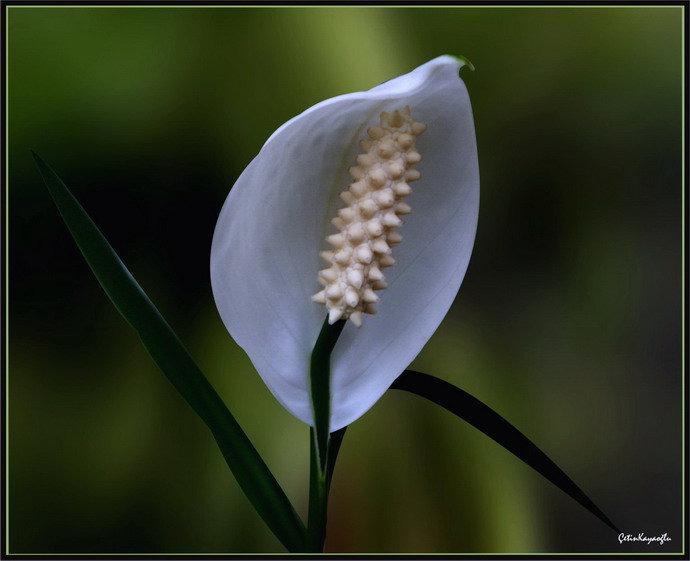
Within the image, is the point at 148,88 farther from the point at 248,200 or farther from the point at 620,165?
the point at 620,165

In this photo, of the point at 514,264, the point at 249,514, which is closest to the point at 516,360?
the point at 514,264

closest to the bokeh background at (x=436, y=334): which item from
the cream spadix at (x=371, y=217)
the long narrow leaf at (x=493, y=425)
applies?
the long narrow leaf at (x=493, y=425)

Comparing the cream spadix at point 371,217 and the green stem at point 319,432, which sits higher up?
the cream spadix at point 371,217

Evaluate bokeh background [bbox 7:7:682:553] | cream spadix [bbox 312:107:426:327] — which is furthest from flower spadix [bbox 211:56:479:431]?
bokeh background [bbox 7:7:682:553]

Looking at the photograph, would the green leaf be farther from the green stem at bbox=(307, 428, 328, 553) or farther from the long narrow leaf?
the long narrow leaf

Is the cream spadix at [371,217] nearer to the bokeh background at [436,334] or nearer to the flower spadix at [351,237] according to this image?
the flower spadix at [351,237]

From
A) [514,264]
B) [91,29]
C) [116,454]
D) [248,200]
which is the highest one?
[91,29]

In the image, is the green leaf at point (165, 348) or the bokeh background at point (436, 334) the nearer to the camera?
the green leaf at point (165, 348)
